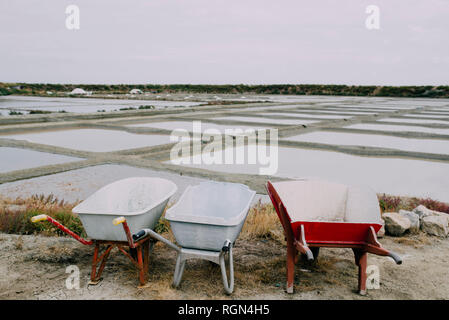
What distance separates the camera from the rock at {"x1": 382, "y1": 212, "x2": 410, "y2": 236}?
13.4 feet

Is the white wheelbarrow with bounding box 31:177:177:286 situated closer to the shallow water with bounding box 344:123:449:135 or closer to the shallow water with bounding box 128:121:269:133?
the shallow water with bounding box 128:121:269:133

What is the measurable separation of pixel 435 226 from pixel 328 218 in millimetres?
1447

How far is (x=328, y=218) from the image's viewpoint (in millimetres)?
3455

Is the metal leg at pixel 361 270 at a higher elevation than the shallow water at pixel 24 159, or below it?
below

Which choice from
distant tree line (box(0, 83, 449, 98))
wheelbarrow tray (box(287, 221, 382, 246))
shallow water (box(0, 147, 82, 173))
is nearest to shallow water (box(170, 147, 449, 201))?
shallow water (box(0, 147, 82, 173))

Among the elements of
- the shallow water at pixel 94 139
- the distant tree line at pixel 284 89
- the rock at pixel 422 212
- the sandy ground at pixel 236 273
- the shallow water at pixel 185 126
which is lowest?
the sandy ground at pixel 236 273

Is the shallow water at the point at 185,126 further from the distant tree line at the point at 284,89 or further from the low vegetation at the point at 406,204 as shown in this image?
the distant tree line at the point at 284,89

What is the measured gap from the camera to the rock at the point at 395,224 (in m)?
4.08

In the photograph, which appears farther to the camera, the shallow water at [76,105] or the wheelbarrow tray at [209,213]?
the shallow water at [76,105]

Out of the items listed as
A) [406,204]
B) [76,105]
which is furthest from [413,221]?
[76,105]

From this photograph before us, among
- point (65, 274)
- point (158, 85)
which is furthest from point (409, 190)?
point (158, 85)

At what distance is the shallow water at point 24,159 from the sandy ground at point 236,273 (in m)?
3.27

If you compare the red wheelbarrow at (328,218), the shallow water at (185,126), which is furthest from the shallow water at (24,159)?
the red wheelbarrow at (328,218)
